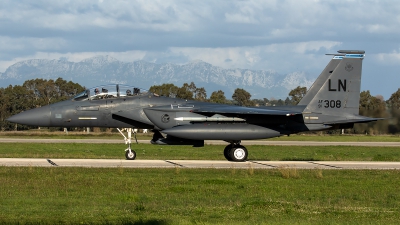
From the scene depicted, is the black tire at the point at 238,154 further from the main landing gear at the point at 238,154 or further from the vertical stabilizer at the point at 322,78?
the vertical stabilizer at the point at 322,78

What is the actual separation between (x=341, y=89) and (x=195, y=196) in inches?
473

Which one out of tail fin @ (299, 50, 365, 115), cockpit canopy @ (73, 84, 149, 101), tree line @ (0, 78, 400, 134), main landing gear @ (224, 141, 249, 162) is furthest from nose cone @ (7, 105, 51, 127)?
tree line @ (0, 78, 400, 134)

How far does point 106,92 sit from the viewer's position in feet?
75.0

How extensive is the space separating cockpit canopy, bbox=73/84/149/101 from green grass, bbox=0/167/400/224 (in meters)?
4.52

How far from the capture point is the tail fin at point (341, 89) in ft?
77.6

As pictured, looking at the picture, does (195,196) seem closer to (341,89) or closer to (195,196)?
(195,196)

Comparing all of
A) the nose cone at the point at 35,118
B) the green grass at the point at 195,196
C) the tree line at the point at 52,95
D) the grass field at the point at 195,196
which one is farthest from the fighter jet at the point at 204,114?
the tree line at the point at 52,95

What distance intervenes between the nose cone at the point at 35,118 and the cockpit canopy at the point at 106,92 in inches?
50.3

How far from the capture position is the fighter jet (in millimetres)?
22219

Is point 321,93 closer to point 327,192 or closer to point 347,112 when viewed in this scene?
point 347,112

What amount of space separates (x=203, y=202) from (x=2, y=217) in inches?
170

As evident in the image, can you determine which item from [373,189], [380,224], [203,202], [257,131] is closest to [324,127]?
[257,131]

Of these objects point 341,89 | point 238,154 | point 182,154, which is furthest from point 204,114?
point 182,154

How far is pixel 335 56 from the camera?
24.0m
